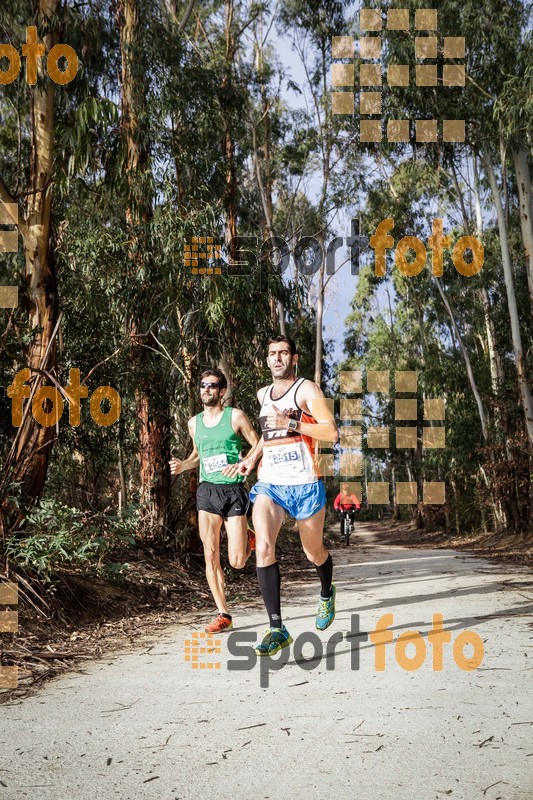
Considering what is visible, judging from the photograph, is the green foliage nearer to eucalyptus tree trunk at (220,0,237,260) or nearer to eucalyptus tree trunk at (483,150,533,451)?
eucalyptus tree trunk at (220,0,237,260)

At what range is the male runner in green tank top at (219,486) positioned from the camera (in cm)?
612

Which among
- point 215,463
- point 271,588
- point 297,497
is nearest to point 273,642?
point 271,588

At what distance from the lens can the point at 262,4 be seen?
2175cm

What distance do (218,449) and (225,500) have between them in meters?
0.39

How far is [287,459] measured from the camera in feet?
17.8

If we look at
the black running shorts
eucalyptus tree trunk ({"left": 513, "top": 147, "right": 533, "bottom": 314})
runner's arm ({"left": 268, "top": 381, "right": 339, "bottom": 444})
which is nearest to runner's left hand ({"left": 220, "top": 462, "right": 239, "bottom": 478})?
the black running shorts

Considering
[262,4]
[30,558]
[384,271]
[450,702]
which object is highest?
[262,4]

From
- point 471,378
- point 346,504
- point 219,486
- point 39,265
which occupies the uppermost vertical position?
point 471,378

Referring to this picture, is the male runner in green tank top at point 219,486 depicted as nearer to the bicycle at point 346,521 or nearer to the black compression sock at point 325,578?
the black compression sock at point 325,578

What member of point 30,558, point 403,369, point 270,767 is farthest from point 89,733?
point 403,369

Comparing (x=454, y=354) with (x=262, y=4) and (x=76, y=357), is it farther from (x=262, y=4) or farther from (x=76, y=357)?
(x=76, y=357)

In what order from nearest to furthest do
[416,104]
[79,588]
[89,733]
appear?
[89,733] < [79,588] < [416,104]

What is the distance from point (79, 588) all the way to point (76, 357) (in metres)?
3.52

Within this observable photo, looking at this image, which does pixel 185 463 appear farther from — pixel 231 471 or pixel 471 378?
pixel 471 378
